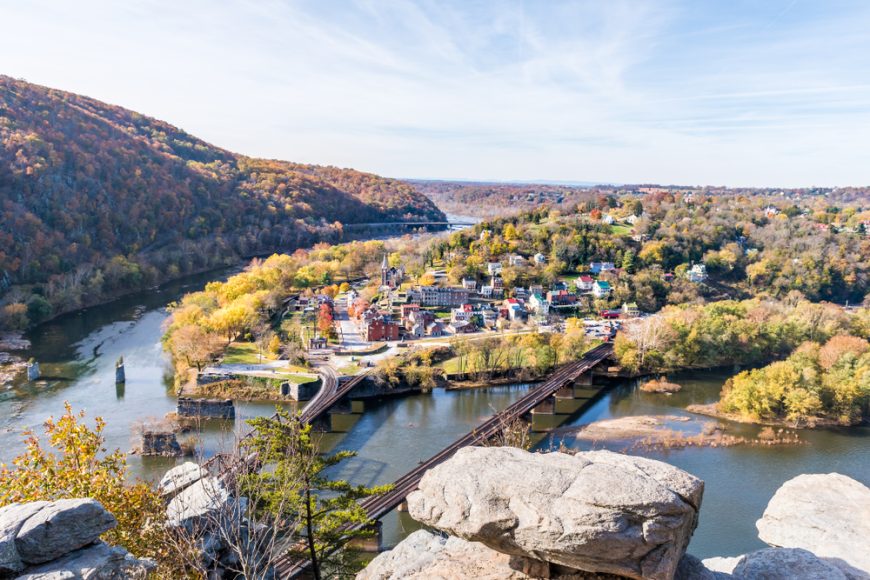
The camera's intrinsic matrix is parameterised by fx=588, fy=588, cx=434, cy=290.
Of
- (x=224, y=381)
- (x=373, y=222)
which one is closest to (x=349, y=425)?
(x=224, y=381)

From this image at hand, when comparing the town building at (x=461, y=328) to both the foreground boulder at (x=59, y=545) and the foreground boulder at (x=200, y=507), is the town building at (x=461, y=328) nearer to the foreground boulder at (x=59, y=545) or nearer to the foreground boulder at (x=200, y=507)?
the foreground boulder at (x=200, y=507)

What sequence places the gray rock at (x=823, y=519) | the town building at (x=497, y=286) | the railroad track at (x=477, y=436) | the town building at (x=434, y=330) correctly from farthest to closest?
the town building at (x=497, y=286)
the town building at (x=434, y=330)
the railroad track at (x=477, y=436)
the gray rock at (x=823, y=519)

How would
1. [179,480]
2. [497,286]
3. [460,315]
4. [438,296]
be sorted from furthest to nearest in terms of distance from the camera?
[497,286] → [438,296] → [460,315] → [179,480]

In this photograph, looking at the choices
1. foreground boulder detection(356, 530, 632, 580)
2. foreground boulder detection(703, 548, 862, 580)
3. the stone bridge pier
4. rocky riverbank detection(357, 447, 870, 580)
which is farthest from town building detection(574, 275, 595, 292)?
foreground boulder detection(356, 530, 632, 580)

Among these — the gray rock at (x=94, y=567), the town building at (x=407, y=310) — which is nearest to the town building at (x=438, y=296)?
the town building at (x=407, y=310)

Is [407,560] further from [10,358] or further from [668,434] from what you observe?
[10,358]

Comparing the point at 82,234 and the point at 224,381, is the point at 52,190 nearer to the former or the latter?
the point at 82,234

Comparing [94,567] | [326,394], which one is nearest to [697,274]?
[326,394]
